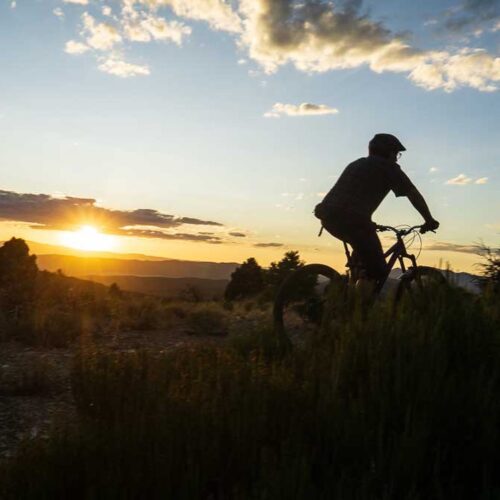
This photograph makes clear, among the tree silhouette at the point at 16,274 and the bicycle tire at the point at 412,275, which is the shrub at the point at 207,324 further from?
the bicycle tire at the point at 412,275

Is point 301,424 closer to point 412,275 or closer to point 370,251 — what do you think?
point 370,251

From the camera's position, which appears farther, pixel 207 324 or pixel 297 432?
pixel 207 324

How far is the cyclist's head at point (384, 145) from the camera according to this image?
282 inches

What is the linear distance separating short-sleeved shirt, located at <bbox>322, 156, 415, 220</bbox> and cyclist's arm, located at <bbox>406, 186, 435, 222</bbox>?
0.21 ft

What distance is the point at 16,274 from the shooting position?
1886 cm

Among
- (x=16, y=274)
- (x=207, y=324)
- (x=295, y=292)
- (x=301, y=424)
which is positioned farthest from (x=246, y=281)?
(x=301, y=424)

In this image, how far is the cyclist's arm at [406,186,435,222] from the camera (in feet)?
23.0

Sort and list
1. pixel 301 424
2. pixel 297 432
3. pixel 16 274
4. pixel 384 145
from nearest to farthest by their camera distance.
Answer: pixel 297 432, pixel 301 424, pixel 384 145, pixel 16 274

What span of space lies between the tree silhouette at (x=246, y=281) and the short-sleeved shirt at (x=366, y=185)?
24595mm

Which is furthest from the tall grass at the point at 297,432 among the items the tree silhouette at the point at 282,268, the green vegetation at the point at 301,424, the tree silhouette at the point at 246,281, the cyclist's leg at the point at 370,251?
the tree silhouette at the point at 246,281

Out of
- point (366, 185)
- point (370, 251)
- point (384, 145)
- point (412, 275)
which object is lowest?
point (412, 275)

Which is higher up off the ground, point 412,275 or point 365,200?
point 365,200

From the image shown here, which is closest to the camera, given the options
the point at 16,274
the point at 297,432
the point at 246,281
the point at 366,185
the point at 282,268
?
the point at 297,432

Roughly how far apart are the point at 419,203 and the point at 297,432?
15.3ft
